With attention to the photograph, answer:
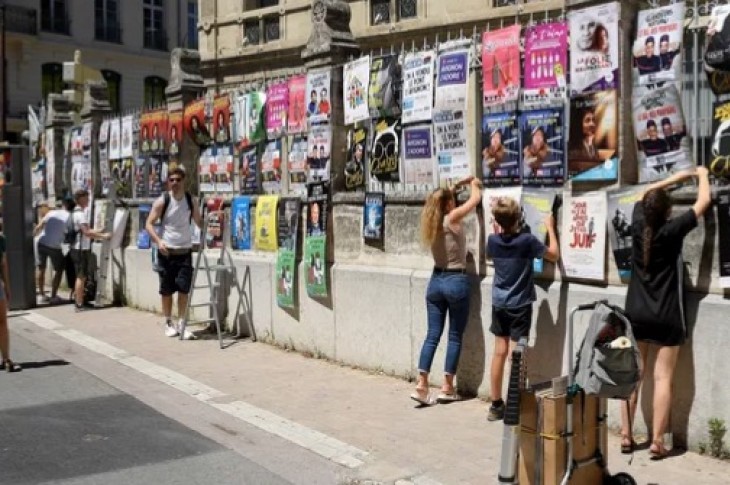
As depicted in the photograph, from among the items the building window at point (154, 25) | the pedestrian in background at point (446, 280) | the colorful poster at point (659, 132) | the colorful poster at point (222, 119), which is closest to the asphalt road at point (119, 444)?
the pedestrian in background at point (446, 280)

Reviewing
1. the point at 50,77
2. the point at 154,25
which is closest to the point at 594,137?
the point at 50,77

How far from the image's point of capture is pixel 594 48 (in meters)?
5.94

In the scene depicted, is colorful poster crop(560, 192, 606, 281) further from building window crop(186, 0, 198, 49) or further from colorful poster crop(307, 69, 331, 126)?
building window crop(186, 0, 198, 49)

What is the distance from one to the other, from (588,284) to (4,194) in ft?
33.6

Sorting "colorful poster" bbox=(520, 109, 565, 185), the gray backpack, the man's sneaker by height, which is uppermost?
"colorful poster" bbox=(520, 109, 565, 185)

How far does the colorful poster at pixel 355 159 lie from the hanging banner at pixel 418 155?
0.70m

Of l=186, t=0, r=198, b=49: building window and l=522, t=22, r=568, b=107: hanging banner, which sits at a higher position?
l=186, t=0, r=198, b=49: building window

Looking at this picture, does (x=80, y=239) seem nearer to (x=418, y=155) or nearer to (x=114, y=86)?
(x=418, y=155)

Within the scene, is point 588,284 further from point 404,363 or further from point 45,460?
point 45,460

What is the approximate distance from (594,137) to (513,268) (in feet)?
3.67

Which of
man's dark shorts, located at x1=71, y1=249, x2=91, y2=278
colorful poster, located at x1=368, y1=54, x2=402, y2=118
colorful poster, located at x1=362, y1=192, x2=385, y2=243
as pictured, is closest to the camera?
colorful poster, located at x1=368, y1=54, x2=402, y2=118

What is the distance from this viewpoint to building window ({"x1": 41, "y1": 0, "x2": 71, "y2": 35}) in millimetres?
41125

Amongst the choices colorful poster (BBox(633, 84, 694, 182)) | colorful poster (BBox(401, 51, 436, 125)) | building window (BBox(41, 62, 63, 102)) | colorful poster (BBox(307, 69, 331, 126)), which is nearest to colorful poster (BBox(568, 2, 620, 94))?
colorful poster (BBox(633, 84, 694, 182))

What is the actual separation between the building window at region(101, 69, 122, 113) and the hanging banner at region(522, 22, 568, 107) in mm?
39537
